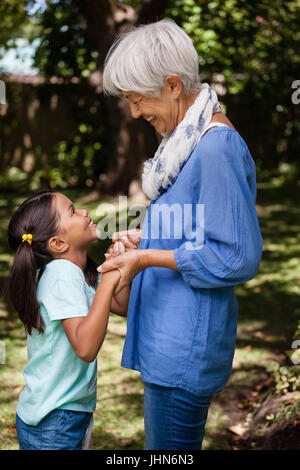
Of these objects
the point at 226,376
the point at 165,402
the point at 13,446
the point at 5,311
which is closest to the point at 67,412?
the point at 165,402

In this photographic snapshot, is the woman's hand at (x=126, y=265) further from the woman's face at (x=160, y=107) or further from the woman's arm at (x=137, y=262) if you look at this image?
the woman's face at (x=160, y=107)

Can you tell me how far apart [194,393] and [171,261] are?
1.46 feet

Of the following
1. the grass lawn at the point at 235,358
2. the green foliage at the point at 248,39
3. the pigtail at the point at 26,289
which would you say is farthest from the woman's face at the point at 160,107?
the green foliage at the point at 248,39

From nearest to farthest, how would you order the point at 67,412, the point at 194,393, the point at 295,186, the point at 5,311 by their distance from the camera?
the point at 194,393 < the point at 67,412 < the point at 5,311 < the point at 295,186

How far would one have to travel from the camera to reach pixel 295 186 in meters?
12.3

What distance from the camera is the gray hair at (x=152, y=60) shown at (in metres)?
1.84

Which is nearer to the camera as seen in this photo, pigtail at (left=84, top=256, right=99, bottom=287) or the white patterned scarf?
the white patterned scarf

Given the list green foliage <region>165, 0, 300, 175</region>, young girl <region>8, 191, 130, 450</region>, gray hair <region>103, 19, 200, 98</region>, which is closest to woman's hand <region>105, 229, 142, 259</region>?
young girl <region>8, 191, 130, 450</region>

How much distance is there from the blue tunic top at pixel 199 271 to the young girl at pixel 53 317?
0.60ft

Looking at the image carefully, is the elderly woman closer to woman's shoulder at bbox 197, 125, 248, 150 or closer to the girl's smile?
woman's shoulder at bbox 197, 125, 248, 150

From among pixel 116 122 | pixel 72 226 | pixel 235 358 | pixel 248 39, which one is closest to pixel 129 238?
pixel 72 226

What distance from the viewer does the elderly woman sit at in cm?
176

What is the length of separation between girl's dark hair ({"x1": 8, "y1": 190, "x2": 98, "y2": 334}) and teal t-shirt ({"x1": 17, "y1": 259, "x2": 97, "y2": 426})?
36 millimetres
